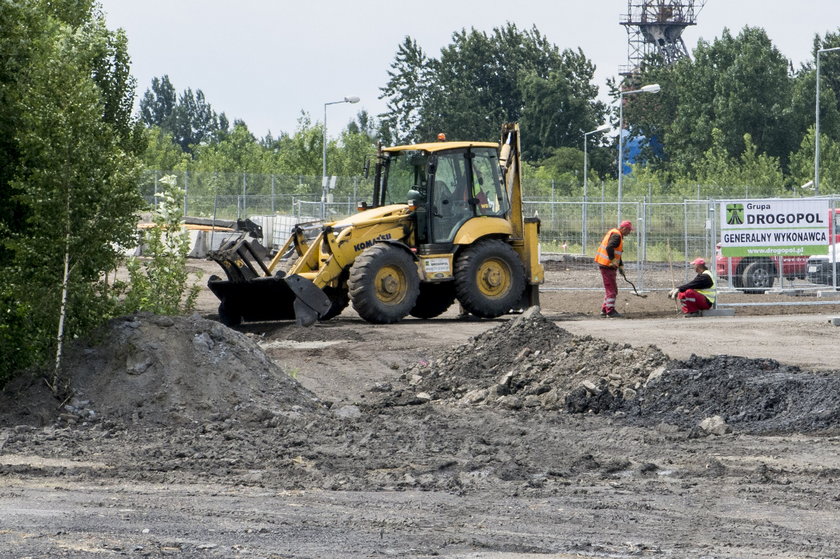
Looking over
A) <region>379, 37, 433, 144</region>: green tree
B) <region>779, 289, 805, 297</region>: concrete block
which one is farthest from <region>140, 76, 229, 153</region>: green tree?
<region>779, 289, 805, 297</region>: concrete block

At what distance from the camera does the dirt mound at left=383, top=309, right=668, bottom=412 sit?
488 inches

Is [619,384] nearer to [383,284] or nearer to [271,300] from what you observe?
[383,284]

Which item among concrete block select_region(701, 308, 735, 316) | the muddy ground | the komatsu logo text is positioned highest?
the komatsu logo text

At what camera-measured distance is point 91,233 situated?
11570 millimetres

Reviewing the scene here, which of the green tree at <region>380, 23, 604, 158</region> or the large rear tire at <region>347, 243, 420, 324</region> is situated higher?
the green tree at <region>380, 23, 604, 158</region>

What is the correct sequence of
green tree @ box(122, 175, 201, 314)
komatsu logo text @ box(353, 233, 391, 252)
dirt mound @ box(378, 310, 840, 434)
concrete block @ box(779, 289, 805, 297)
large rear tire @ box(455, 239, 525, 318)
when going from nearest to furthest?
dirt mound @ box(378, 310, 840, 434) → green tree @ box(122, 175, 201, 314) → komatsu logo text @ box(353, 233, 391, 252) → large rear tire @ box(455, 239, 525, 318) → concrete block @ box(779, 289, 805, 297)

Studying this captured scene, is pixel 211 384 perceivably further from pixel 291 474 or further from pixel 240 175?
pixel 240 175

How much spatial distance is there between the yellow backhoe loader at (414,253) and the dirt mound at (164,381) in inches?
218

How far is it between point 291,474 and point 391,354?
23.7ft

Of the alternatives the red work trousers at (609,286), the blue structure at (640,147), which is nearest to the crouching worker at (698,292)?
the red work trousers at (609,286)

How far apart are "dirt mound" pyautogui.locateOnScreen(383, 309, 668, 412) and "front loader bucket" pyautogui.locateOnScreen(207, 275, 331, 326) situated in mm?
3249

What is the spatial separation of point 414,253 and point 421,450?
376 inches

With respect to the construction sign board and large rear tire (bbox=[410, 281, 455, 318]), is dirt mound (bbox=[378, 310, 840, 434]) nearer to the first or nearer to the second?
large rear tire (bbox=[410, 281, 455, 318])

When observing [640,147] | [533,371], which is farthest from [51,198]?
[640,147]
